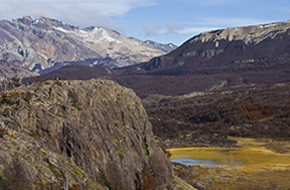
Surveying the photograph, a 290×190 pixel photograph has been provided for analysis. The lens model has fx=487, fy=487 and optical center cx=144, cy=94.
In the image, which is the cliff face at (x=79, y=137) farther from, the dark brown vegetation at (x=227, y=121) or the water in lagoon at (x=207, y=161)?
the dark brown vegetation at (x=227, y=121)

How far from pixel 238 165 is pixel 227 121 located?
6796 cm

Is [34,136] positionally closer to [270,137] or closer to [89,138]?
[89,138]

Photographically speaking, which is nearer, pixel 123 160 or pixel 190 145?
pixel 123 160

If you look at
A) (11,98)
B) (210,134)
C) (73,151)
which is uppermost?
(11,98)

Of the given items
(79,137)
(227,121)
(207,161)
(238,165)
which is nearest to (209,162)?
(207,161)

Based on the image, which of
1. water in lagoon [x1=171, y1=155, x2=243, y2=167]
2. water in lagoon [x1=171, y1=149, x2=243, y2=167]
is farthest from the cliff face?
water in lagoon [x1=171, y1=149, x2=243, y2=167]

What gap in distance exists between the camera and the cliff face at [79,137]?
2855 centimetres

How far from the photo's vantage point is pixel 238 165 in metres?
75.7

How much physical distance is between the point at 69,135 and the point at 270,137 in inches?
3530

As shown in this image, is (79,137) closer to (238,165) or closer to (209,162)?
(238,165)

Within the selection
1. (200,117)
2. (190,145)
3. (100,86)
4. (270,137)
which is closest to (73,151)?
(100,86)

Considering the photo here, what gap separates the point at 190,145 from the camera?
108250mm

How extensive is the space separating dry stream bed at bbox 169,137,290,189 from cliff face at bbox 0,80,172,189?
17.9 meters

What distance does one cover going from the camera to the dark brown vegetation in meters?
119
